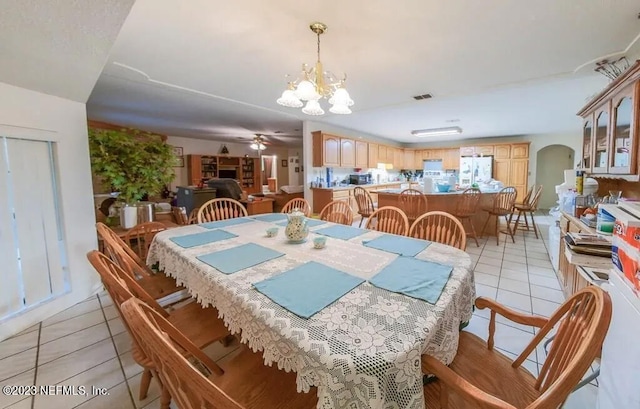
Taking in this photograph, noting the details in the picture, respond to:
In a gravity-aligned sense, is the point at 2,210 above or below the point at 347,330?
above

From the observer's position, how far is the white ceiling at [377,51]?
1.63 meters

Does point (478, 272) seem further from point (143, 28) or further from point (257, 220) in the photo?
point (143, 28)

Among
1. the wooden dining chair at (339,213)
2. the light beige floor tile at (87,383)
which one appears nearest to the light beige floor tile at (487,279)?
the wooden dining chair at (339,213)

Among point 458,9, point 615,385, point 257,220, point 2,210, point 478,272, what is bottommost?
point 478,272

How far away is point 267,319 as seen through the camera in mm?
889

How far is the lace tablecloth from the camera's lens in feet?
2.22

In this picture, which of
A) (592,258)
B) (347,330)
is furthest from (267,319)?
(592,258)

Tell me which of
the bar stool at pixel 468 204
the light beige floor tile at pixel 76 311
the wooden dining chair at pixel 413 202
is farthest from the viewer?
the bar stool at pixel 468 204

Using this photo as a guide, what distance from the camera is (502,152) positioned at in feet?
23.2

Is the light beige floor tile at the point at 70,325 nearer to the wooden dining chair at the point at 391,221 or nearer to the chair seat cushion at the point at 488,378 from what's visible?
the wooden dining chair at the point at 391,221

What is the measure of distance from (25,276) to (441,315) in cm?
311

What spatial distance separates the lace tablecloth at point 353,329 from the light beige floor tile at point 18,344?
1.50 metres

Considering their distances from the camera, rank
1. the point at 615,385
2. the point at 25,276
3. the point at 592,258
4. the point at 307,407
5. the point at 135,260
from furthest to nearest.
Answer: the point at 25,276 < the point at 135,260 < the point at 592,258 < the point at 615,385 < the point at 307,407

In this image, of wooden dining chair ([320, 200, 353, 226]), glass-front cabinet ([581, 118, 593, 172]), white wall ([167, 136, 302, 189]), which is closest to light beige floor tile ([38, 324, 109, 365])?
wooden dining chair ([320, 200, 353, 226])
